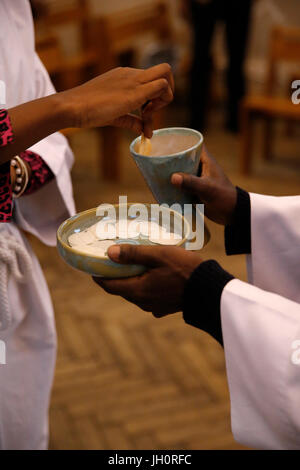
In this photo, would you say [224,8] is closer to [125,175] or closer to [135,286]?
[125,175]

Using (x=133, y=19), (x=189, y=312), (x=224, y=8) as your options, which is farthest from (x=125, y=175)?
(x=189, y=312)

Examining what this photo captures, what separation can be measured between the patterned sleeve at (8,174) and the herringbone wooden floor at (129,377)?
1.07 m

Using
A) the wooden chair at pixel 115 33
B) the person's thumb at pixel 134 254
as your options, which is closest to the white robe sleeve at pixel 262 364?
the person's thumb at pixel 134 254

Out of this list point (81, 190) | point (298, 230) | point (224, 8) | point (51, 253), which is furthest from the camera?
point (224, 8)

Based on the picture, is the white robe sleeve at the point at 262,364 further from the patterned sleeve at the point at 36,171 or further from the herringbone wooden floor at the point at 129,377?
the herringbone wooden floor at the point at 129,377

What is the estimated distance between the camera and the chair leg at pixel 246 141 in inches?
163

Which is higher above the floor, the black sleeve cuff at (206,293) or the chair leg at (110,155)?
the black sleeve cuff at (206,293)

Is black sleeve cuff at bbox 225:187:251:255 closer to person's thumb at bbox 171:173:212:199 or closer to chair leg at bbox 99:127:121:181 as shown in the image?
person's thumb at bbox 171:173:212:199

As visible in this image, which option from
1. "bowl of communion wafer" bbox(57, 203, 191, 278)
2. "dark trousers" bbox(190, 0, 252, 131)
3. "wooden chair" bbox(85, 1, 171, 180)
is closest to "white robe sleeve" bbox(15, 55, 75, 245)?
"bowl of communion wafer" bbox(57, 203, 191, 278)

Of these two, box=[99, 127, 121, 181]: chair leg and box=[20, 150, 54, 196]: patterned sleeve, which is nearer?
box=[20, 150, 54, 196]: patterned sleeve

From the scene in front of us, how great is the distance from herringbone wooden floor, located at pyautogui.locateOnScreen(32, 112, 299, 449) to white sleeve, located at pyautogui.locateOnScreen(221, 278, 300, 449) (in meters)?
1.08

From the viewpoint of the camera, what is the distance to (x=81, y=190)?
13.0 ft

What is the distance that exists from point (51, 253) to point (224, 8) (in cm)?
241

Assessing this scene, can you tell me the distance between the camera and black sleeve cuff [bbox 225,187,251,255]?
1361 millimetres
